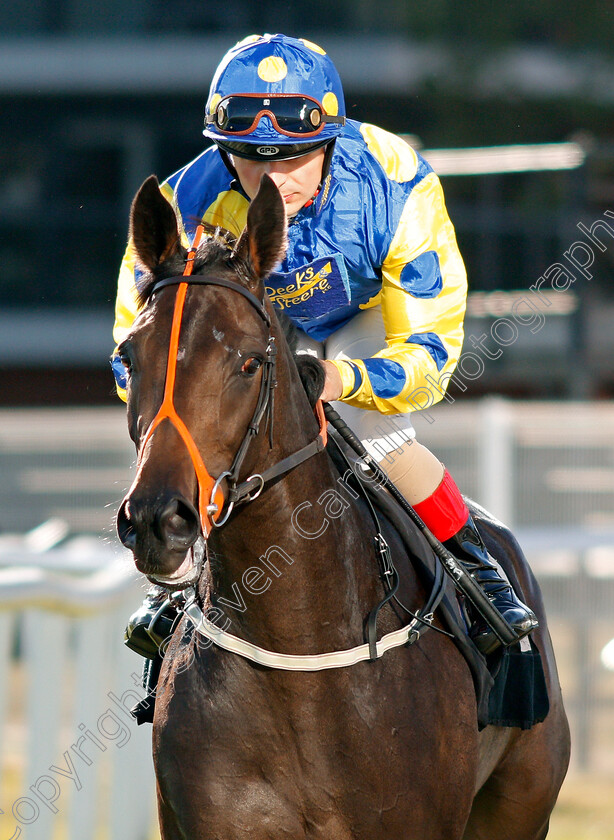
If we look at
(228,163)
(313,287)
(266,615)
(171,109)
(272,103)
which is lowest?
(266,615)

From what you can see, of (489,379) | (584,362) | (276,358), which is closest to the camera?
(276,358)

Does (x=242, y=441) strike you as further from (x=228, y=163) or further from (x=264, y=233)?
(x=228, y=163)

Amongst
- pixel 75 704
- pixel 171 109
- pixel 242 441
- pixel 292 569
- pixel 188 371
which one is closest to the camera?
pixel 188 371

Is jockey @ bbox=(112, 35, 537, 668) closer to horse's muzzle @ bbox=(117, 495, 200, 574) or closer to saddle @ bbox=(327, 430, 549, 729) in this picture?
saddle @ bbox=(327, 430, 549, 729)

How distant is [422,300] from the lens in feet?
9.79

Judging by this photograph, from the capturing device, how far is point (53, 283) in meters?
14.4

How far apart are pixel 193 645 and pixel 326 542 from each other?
410 mm

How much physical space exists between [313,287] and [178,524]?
3.59 ft

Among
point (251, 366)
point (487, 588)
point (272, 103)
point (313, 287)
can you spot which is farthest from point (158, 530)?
point (487, 588)

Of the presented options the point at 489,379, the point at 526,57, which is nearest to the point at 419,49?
the point at 526,57

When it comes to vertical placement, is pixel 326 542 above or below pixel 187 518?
below

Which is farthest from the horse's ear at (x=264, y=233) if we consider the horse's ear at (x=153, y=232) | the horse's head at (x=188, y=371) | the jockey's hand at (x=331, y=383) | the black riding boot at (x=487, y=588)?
the black riding boot at (x=487, y=588)

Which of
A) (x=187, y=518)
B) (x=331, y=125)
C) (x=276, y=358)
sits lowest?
(x=187, y=518)

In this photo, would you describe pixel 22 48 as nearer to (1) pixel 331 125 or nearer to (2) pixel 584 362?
(2) pixel 584 362
